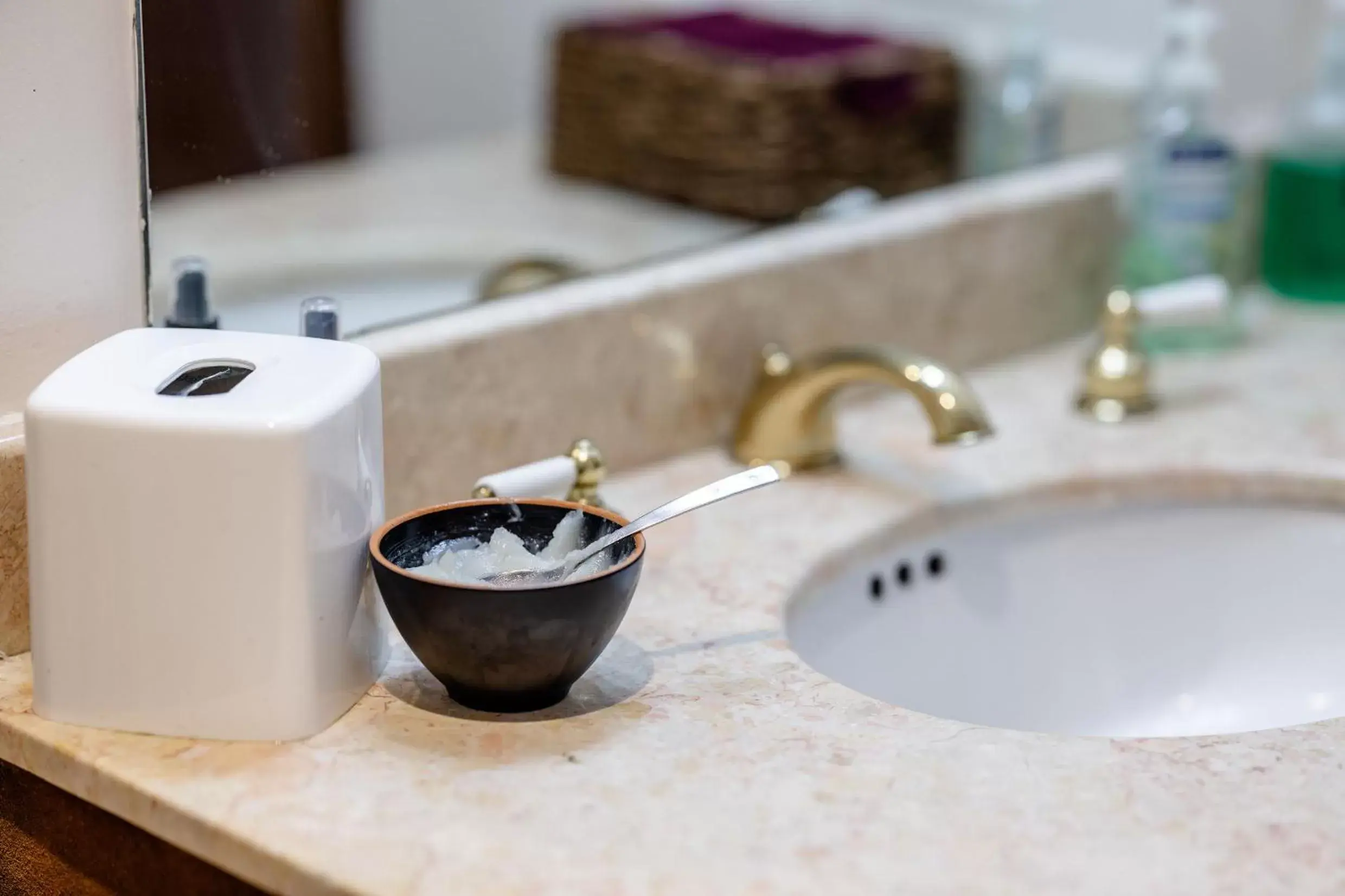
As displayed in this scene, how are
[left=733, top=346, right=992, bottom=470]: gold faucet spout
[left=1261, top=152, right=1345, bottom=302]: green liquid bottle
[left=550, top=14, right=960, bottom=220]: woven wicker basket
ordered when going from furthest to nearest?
[left=1261, top=152, right=1345, bottom=302]: green liquid bottle → [left=550, top=14, right=960, bottom=220]: woven wicker basket → [left=733, top=346, right=992, bottom=470]: gold faucet spout

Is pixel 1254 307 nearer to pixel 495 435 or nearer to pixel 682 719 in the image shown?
pixel 495 435

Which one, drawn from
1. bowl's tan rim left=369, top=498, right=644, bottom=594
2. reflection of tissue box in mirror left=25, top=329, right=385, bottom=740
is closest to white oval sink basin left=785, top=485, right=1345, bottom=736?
bowl's tan rim left=369, top=498, right=644, bottom=594

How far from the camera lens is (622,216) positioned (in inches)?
42.9

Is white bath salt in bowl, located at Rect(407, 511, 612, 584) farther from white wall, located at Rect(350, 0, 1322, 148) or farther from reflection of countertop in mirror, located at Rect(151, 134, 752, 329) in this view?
white wall, located at Rect(350, 0, 1322, 148)

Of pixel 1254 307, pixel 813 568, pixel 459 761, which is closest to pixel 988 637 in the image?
pixel 813 568

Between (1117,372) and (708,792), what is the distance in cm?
56

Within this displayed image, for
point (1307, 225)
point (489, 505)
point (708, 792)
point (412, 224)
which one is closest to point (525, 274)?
point (412, 224)

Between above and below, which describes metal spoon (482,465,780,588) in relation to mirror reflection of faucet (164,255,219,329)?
below

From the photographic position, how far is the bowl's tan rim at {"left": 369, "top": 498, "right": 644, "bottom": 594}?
67cm

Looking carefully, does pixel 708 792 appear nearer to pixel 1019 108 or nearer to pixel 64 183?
pixel 64 183

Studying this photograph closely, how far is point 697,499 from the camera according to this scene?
0.74 metres

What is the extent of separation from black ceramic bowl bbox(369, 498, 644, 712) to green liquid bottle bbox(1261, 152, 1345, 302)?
2.75 feet

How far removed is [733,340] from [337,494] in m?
0.42

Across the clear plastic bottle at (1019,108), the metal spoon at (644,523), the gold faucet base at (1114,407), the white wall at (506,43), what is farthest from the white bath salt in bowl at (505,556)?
the clear plastic bottle at (1019,108)
